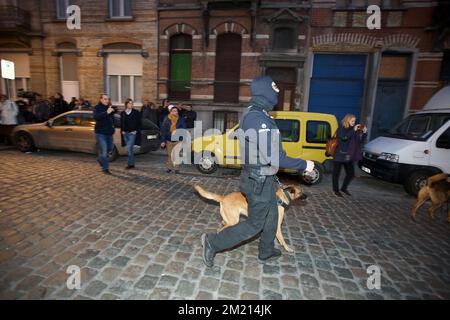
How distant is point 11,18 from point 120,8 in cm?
597

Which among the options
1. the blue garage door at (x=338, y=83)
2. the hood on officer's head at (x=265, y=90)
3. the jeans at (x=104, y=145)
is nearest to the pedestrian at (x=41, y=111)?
the jeans at (x=104, y=145)

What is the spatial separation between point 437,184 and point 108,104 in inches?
299

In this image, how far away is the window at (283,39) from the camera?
1242cm

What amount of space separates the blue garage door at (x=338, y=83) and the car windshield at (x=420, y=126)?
16.8ft

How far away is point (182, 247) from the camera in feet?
11.6

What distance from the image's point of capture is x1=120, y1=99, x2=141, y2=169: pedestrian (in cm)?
712

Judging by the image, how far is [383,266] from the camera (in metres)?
3.31

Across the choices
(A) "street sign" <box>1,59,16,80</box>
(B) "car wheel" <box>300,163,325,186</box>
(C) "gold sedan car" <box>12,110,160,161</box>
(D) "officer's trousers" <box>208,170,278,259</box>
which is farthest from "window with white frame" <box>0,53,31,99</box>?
(D) "officer's trousers" <box>208,170,278,259</box>

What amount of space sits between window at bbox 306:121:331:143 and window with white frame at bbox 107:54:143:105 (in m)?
11.0

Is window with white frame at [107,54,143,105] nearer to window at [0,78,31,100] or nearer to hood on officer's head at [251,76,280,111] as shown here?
window at [0,78,31,100]
